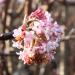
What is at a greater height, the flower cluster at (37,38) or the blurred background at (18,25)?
the blurred background at (18,25)

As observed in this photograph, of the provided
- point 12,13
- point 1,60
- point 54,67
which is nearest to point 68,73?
point 54,67

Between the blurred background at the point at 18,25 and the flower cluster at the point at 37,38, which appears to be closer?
the flower cluster at the point at 37,38

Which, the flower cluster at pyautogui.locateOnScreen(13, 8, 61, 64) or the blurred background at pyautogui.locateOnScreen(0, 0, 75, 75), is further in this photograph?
the blurred background at pyautogui.locateOnScreen(0, 0, 75, 75)

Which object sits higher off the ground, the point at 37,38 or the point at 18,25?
the point at 18,25

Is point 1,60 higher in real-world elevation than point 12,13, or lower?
lower

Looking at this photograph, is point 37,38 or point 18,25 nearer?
point 37,38

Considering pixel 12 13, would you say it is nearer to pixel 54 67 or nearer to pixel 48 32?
pixel 54 67

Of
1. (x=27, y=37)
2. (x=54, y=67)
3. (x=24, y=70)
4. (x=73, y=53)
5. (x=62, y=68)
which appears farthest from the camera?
(x=73, y=53)

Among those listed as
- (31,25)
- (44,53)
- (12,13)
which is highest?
(12,13)
